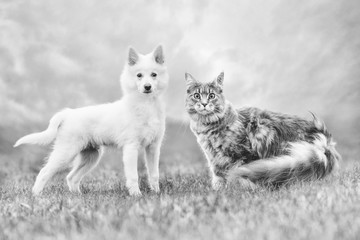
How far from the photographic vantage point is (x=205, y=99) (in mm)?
5812

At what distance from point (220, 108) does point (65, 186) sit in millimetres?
2937

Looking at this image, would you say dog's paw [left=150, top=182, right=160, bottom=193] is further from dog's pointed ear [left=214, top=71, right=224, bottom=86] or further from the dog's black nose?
dog's pointed ear [left=214, top=71, right=224, bottom=86]

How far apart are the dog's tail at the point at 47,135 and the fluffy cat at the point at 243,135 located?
71.8 inches

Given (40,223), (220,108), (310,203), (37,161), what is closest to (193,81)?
(220,108)

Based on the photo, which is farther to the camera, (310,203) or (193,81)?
(193,81)

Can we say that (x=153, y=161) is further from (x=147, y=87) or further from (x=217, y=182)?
(x=147, y=87)

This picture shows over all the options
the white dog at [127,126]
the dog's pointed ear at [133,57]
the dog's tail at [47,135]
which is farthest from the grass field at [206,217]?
the dog's pointed ear at [133,57]

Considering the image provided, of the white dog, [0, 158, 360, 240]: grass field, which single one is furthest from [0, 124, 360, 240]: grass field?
the white dog

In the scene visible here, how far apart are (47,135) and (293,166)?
3.32m

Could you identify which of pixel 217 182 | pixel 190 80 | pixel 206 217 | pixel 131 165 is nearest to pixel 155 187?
pixel 131 165

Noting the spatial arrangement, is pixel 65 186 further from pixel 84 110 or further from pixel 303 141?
pixel 303 141

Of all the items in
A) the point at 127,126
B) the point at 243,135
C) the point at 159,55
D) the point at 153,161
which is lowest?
the point at 153,161

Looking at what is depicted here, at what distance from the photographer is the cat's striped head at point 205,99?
230 inches

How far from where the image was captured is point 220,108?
590cm
